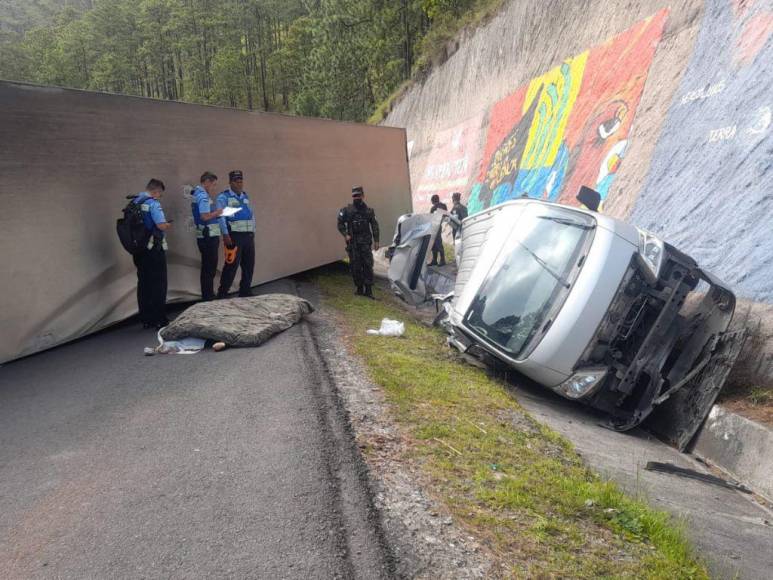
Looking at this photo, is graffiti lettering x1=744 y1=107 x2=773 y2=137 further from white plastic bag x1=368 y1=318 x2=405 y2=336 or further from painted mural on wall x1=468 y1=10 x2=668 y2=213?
white plastic bag x1=368 y1=318 x2=405 y2=336

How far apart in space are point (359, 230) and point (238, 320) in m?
3.95

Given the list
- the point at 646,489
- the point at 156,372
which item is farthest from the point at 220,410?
the point at 646,489

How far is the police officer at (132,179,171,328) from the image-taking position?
729 cm

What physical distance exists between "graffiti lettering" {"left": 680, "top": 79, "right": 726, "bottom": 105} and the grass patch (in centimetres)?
694

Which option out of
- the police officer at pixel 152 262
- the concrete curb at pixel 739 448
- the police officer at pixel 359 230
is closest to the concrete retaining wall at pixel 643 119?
the concrete curb at pixel 739 448

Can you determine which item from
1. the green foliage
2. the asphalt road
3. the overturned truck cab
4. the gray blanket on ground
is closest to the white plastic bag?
the gray blanket on ground

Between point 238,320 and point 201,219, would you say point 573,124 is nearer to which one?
point 201,219

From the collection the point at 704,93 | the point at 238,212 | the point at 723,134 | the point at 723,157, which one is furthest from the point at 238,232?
the point at 704,93

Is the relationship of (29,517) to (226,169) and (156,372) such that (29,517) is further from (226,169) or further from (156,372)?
(226,169)

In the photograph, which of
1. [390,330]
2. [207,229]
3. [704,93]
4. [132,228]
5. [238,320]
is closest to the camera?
[238,320]

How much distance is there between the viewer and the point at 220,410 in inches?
189

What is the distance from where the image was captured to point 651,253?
20.1 ft

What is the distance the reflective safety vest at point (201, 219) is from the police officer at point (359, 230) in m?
2.54

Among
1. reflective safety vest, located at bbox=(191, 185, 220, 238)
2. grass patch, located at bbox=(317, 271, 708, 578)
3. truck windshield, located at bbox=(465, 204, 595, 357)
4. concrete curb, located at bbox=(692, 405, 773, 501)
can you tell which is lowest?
concrete curb, located at bbox=(692, 405, 773, 501)
